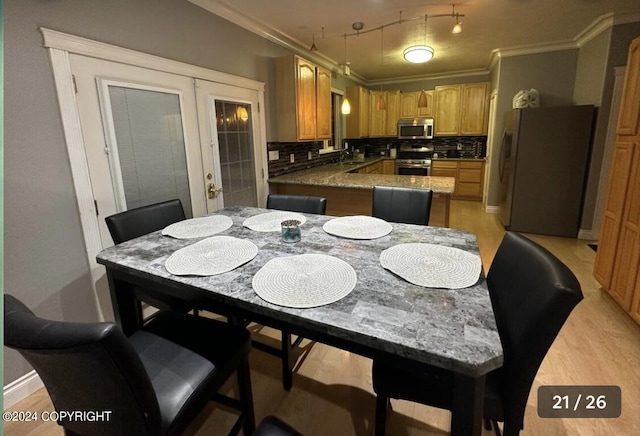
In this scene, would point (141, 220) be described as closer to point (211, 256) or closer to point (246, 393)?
point (211, 256)

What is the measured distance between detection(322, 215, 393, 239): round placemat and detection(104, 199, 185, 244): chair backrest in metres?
1.03

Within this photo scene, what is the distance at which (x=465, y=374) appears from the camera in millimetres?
770

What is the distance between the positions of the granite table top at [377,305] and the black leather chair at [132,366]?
9.9 inches

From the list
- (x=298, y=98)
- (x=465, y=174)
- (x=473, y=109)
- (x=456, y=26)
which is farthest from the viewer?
(x=465, y=174)

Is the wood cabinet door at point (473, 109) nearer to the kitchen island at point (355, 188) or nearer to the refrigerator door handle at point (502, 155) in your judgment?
the refrigerator door handle at point (502, 155)

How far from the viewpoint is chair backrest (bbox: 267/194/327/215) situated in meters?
2.23

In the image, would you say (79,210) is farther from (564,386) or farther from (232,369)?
(564,386)

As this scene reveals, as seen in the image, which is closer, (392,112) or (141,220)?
(141,220)

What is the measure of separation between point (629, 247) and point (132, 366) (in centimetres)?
303

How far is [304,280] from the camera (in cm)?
112

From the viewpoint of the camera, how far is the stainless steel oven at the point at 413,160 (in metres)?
6.22

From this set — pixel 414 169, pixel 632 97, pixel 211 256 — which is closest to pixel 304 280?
pixel 211 256

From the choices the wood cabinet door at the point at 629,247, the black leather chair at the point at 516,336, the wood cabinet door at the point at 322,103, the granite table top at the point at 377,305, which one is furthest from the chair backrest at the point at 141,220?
the wood cabinet door at the point at 629,247

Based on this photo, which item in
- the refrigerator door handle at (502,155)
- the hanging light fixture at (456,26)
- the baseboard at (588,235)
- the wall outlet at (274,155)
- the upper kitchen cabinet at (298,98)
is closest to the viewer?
the hanging light fixture at (456,26)
